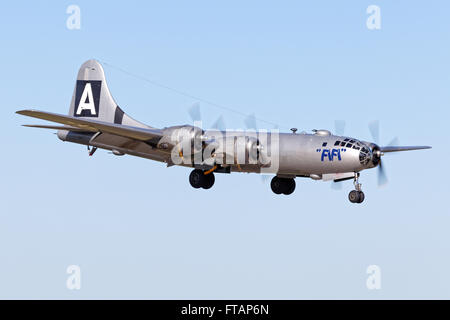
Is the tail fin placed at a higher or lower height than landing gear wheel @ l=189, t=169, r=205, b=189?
higher

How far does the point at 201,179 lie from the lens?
41.2 meters

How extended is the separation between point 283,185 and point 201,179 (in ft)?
14.0

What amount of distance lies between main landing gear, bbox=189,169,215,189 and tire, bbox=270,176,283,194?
10.6ft

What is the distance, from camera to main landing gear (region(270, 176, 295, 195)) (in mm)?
42281

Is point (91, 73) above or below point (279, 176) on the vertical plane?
above

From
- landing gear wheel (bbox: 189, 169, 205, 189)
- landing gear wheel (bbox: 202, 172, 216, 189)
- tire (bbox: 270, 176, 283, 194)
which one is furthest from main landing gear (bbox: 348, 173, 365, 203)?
landing gear wheel (bbox: 189, 169, 205, 189)

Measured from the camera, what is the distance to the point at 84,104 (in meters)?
45.2

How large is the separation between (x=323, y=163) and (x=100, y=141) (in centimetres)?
1143

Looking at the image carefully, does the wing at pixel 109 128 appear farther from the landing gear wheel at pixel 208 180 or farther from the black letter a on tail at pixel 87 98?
the black letter a on tail at pixel 87 98

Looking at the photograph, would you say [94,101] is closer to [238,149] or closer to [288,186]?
[238,149]

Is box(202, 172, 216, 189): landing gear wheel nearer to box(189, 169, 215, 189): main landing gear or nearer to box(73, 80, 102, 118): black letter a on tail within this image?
box(189, 169, 215, 189): main landing gear

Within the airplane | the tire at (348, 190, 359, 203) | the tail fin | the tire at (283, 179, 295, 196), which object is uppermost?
the tail fin

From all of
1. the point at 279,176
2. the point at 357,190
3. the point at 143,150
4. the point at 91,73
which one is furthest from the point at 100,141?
the point at 357,190

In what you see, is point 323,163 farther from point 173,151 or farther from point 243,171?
point 173,151
